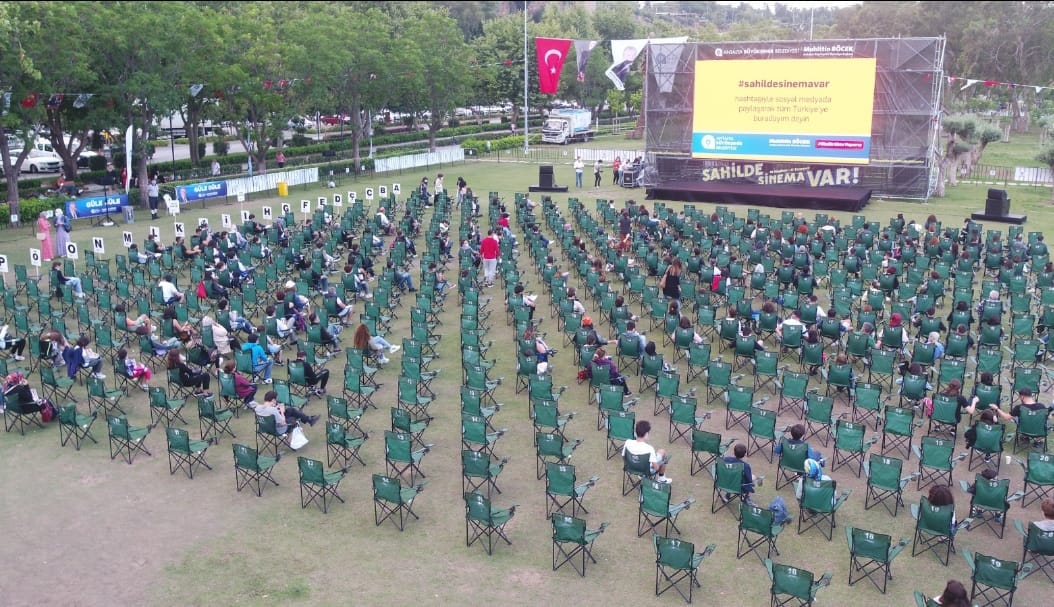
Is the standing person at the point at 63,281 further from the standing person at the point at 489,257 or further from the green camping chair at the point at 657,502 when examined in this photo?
the green camping chair at the point at 657,502

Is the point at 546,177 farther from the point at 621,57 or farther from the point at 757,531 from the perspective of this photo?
the point at 757,531

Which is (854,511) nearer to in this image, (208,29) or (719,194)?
(719,194)

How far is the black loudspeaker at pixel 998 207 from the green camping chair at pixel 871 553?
84.5 feet

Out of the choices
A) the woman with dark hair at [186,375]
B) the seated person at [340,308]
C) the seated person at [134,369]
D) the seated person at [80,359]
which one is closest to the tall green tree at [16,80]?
the seated person at [340,308]

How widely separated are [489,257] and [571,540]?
1384 cm

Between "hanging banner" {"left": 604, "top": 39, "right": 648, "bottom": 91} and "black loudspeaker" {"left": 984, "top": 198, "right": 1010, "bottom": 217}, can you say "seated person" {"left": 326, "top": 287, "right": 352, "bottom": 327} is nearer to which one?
"black loudspeaker" {"left": 984, "top": 198, "right": 1010, "bottom": 217}

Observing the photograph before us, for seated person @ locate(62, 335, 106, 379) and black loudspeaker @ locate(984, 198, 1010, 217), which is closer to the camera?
seated person @ locate(62, 335, 106, 379)

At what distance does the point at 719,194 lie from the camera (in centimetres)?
3766

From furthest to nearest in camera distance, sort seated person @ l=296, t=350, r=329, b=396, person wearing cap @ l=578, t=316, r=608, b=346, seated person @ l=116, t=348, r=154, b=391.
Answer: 1. person wearing cap @ l=578, t=316, r=608, b=346
2. seated person @ l=116, t=348, r=154, b=391
3. seated person @ l=296, t=350, r=329, b=396

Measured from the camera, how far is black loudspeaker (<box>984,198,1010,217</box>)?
32.6 m

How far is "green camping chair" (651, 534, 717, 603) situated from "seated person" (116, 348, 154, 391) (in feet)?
33.5

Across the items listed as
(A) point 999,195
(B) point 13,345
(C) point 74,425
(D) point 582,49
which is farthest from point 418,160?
(C) point 74,425

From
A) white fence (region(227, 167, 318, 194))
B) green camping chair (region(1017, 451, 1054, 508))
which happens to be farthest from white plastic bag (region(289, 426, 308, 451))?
white fence (region(227, 167, 318, 194))

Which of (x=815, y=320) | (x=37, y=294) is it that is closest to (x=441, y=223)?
(x=37, y=294)
